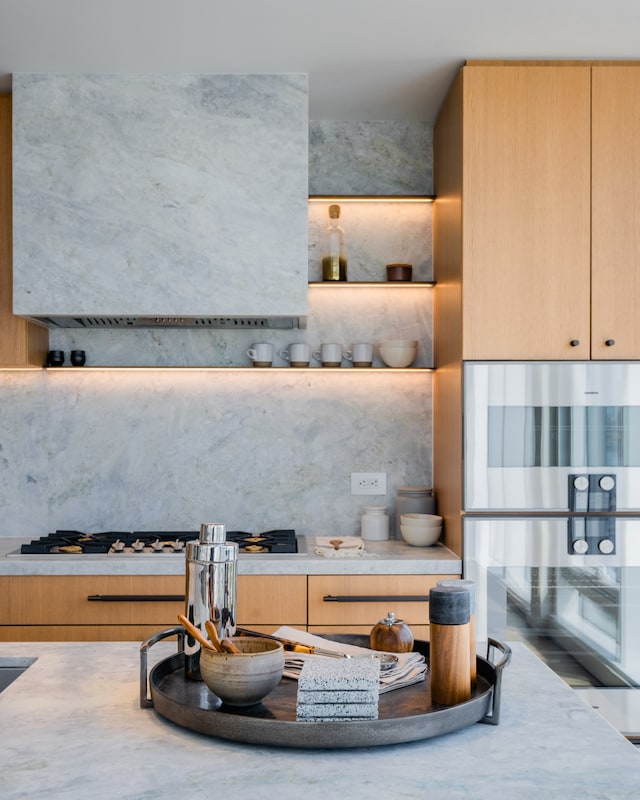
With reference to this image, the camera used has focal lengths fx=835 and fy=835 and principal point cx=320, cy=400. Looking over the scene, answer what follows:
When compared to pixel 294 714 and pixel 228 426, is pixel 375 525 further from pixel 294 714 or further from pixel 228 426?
pixel 294 714

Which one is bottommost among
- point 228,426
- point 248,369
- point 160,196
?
point 228,426

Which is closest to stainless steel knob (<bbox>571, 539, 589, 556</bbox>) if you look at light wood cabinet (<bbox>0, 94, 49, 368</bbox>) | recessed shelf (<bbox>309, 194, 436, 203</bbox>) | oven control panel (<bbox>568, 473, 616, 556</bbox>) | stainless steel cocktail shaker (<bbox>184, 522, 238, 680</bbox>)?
oven control panel (<bbox>568, 473, 616, 556</bbox>)

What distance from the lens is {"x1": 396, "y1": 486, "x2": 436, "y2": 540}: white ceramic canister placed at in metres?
3.40

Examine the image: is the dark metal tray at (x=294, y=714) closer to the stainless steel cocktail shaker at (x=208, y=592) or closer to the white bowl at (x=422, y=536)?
the stainless steel cocktail shaker at (x=208, y=592)

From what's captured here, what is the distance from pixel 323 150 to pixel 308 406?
1.12 m

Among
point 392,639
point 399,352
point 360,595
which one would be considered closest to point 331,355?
point 399,352

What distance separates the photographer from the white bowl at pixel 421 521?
322 cm

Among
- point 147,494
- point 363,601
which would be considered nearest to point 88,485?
point 147,494

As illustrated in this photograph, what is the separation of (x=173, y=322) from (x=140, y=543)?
2.92 ft

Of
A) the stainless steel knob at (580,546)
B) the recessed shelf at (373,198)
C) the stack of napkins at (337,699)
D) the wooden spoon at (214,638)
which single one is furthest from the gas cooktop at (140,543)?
the stack of napkins at (337,699)

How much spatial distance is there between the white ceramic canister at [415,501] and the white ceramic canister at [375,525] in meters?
0.07

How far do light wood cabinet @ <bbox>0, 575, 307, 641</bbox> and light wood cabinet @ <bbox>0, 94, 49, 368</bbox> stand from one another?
2.87 ft

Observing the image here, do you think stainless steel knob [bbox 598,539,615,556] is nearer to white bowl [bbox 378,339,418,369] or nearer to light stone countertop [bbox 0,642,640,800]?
white bowl [bbox 378,339,418,369]

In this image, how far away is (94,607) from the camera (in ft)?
9.72
